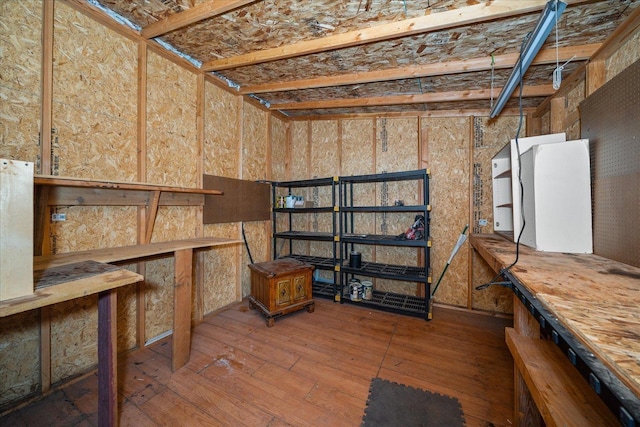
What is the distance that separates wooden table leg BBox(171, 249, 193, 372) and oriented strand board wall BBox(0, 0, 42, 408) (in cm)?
80

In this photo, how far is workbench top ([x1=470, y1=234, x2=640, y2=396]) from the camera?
1.85 feet

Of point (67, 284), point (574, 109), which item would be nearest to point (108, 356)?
point (67, 284)

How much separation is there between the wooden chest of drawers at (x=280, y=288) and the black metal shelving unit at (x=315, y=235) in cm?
37

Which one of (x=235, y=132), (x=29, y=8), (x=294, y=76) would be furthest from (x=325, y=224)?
(x=29, y=8)

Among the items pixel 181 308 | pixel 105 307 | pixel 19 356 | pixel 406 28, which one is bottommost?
pixel 19 356

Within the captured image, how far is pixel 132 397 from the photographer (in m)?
1.61

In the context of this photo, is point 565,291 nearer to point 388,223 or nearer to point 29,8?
point 388,223

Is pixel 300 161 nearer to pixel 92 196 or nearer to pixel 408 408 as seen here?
pixel 92 196

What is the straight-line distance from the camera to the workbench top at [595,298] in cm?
56

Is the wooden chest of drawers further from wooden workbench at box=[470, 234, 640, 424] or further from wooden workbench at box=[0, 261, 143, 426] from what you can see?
wooden workbench at box=[470, 234, 640, 424]

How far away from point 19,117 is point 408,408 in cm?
305

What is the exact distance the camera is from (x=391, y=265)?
3.32m

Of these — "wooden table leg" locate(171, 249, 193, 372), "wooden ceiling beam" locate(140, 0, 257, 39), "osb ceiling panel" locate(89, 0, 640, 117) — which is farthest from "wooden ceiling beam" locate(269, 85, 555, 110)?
"wooden table leg" locate(171, 249, 193, 372)

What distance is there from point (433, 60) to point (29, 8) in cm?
297
